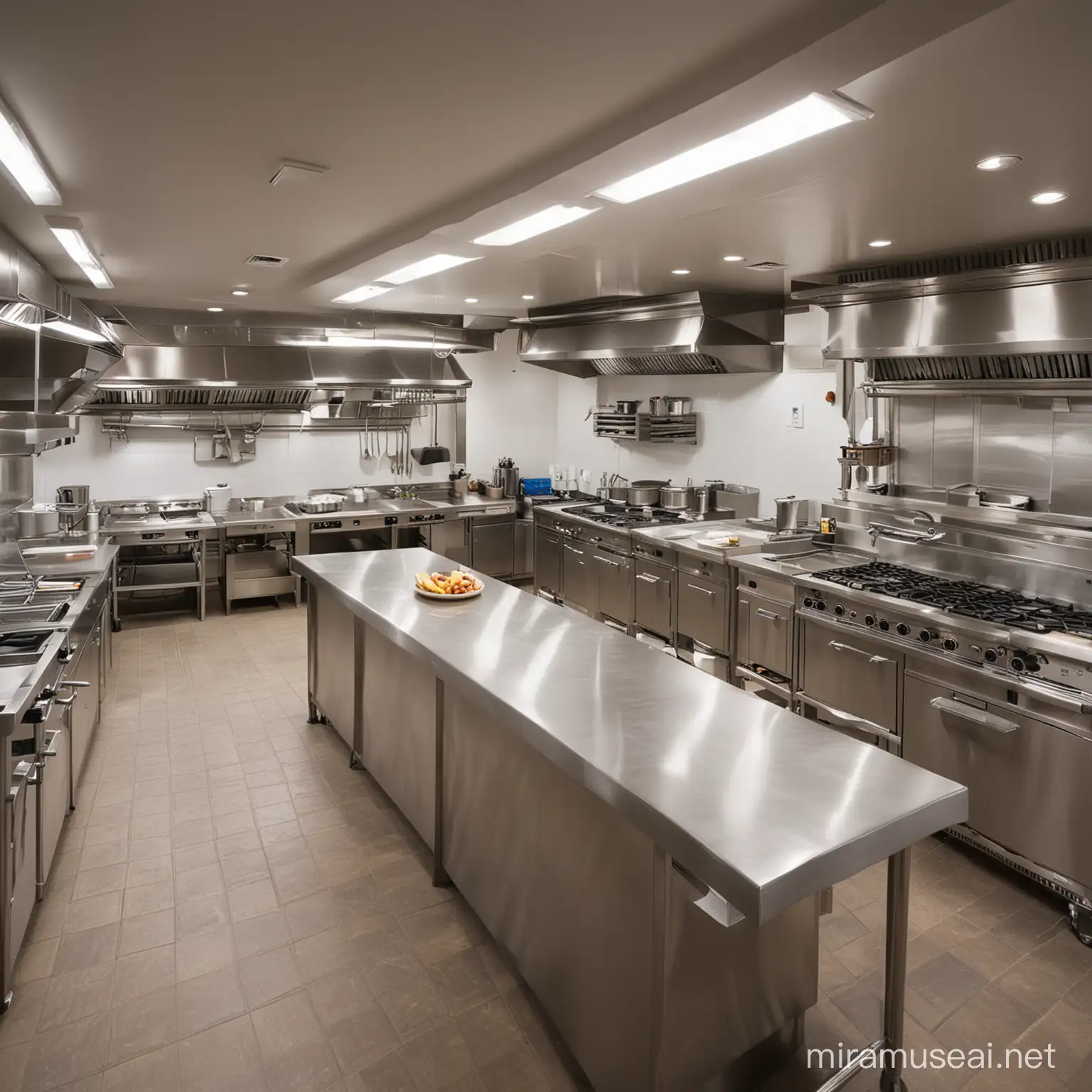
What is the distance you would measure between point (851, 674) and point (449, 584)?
212 cm

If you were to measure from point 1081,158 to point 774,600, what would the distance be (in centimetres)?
273

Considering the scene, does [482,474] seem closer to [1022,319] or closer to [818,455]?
[818,455]

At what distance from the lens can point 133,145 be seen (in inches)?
101

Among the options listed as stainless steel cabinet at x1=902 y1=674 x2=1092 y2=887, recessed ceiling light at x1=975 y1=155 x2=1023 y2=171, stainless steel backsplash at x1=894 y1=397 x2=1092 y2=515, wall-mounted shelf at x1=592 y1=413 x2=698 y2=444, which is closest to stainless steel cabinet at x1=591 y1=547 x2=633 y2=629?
wall-mounted shelf at x1=592 y1=413 x2=698 y2=444

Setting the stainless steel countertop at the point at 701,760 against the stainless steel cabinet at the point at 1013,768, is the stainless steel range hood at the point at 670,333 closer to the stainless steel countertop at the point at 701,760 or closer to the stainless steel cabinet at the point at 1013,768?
the stainless steel cabinet at the point at 1013,768

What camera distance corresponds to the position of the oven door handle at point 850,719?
3803 mm

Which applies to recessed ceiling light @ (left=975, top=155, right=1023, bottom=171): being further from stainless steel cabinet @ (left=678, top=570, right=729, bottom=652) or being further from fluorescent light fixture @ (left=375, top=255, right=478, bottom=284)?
stainless steel cabinet @ (left=678, top=570, right=729, bottom=652)

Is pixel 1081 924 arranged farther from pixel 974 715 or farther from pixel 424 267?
pixel 424 267

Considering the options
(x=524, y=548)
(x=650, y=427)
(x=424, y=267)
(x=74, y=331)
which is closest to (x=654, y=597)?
(x=650, y=427)

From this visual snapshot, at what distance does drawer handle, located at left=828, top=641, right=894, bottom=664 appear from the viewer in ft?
12.6

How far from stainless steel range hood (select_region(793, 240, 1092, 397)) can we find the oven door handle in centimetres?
185

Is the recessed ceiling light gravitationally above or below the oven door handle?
above

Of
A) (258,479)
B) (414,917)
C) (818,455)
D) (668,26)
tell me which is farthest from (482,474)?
(668,26)

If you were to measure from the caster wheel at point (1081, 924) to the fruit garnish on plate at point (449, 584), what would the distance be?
9.15ft
